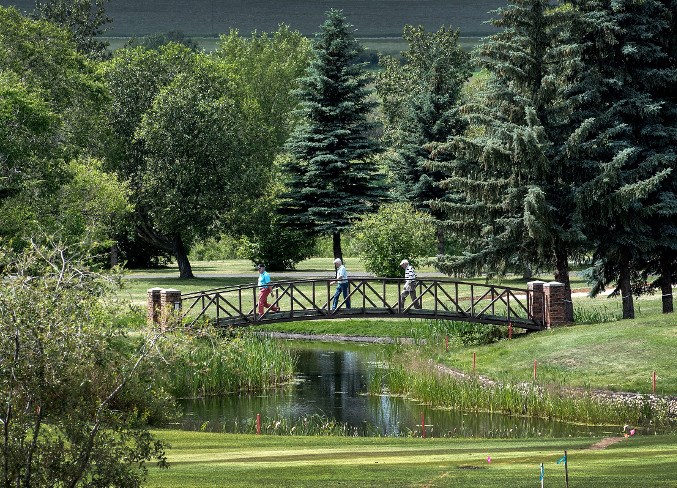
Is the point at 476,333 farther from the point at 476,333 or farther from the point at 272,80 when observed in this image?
the point at 272,80

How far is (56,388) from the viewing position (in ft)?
39.8

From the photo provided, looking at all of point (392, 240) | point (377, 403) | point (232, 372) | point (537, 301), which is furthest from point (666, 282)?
point (392, 240)

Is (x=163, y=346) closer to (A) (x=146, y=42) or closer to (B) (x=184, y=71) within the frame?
(B) (x=184, y=71)

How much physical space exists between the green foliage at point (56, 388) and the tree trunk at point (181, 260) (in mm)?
49645

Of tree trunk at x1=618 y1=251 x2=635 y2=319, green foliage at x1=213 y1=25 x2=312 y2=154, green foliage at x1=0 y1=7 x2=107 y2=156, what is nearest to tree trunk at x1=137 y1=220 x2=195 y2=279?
green foliage at x1=0 y1=7 x2=107 y2=156

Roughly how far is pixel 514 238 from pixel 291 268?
3367 centimetres

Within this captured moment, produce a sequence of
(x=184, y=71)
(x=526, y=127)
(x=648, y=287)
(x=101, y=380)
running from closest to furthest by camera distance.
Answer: (x=101, y=380) < (x=526, y=127) < (x=648, y=287) < (x=184, y=71)

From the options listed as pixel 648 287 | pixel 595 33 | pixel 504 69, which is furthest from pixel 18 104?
pixel 648 287

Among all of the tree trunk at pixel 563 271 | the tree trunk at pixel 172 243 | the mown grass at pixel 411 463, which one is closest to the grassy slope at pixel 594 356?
the tree trunk at pixel 563 271

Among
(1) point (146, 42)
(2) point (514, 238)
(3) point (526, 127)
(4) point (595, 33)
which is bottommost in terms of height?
(2) point (514, 238)

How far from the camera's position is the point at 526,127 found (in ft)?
117

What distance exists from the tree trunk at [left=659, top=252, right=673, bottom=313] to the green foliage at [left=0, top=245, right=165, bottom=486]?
87.6 ft

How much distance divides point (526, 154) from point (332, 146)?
25541 mm

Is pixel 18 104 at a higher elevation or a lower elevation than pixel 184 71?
lower
